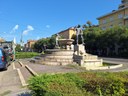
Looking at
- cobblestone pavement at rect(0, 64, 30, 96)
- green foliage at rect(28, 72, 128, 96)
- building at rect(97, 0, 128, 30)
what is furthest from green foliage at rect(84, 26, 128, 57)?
green foliage at rect(28, 72, 128, 96)

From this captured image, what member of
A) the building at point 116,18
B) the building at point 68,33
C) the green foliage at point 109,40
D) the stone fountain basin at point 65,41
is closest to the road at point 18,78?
the stone fountain basin at point 65,41

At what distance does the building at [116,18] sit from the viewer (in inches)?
2657

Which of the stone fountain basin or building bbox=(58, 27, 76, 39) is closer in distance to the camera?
the stone fountain basin

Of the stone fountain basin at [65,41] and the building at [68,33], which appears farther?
the building at [68,33]

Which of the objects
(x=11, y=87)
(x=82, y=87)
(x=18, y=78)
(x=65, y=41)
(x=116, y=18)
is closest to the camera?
(x=82, y=87)

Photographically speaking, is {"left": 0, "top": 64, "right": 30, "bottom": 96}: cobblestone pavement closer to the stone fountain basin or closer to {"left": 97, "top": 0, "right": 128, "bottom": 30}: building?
the stone fountain basin

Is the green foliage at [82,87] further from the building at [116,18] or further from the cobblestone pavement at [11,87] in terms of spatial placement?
the building at [116,18]

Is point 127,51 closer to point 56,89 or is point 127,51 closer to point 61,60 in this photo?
point 61,60

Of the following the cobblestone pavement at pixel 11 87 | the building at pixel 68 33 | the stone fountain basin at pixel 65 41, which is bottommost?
the cobblestone pavement at pixel 11 87

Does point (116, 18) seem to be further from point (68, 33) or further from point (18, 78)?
point (18, 78)

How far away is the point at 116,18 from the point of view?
71875 millimetres

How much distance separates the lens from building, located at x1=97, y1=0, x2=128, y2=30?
67500mm

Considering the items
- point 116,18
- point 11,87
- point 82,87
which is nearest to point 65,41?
point 11,87

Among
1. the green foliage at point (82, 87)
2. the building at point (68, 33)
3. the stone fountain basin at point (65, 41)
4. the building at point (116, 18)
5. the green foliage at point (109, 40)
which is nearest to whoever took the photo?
the green foliage at point (82, 87)
